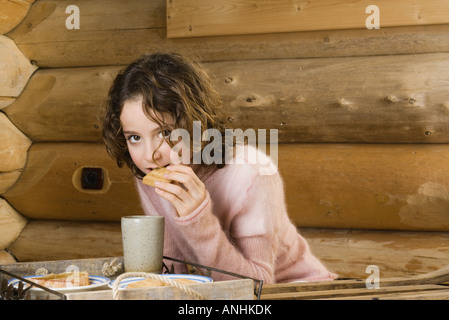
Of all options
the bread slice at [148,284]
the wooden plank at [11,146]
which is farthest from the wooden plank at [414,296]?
the wooden plank at [11,146]

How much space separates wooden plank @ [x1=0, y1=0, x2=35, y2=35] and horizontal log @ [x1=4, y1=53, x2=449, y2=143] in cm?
63

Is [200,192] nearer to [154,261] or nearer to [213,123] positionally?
[154,261]

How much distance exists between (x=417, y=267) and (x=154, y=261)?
161 centimetres

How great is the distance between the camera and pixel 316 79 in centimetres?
254

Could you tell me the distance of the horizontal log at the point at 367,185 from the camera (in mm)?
2459

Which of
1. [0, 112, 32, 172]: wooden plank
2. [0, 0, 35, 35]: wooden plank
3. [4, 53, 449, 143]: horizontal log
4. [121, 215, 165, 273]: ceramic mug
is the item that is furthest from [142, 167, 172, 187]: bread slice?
[0, 0, 35, 35]: wooden plank

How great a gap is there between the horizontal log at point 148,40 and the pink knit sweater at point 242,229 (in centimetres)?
109

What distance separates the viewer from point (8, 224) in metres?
3.05

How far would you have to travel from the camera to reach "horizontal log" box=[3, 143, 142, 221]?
2.86 m

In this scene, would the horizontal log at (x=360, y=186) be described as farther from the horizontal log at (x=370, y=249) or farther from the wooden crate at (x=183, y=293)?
the wooden crate at (x=183, y=293)

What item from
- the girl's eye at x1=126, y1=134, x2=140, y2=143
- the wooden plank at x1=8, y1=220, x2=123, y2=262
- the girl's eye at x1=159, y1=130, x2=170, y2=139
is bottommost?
the wooden plank at x1=8, y1=220, x2=123, y2=262

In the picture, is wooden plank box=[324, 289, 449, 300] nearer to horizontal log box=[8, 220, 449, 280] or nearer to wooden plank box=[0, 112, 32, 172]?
horizontal log box=[8, 220, 449, 280]

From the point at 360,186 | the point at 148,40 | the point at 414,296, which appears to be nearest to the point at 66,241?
the point at 148,40
